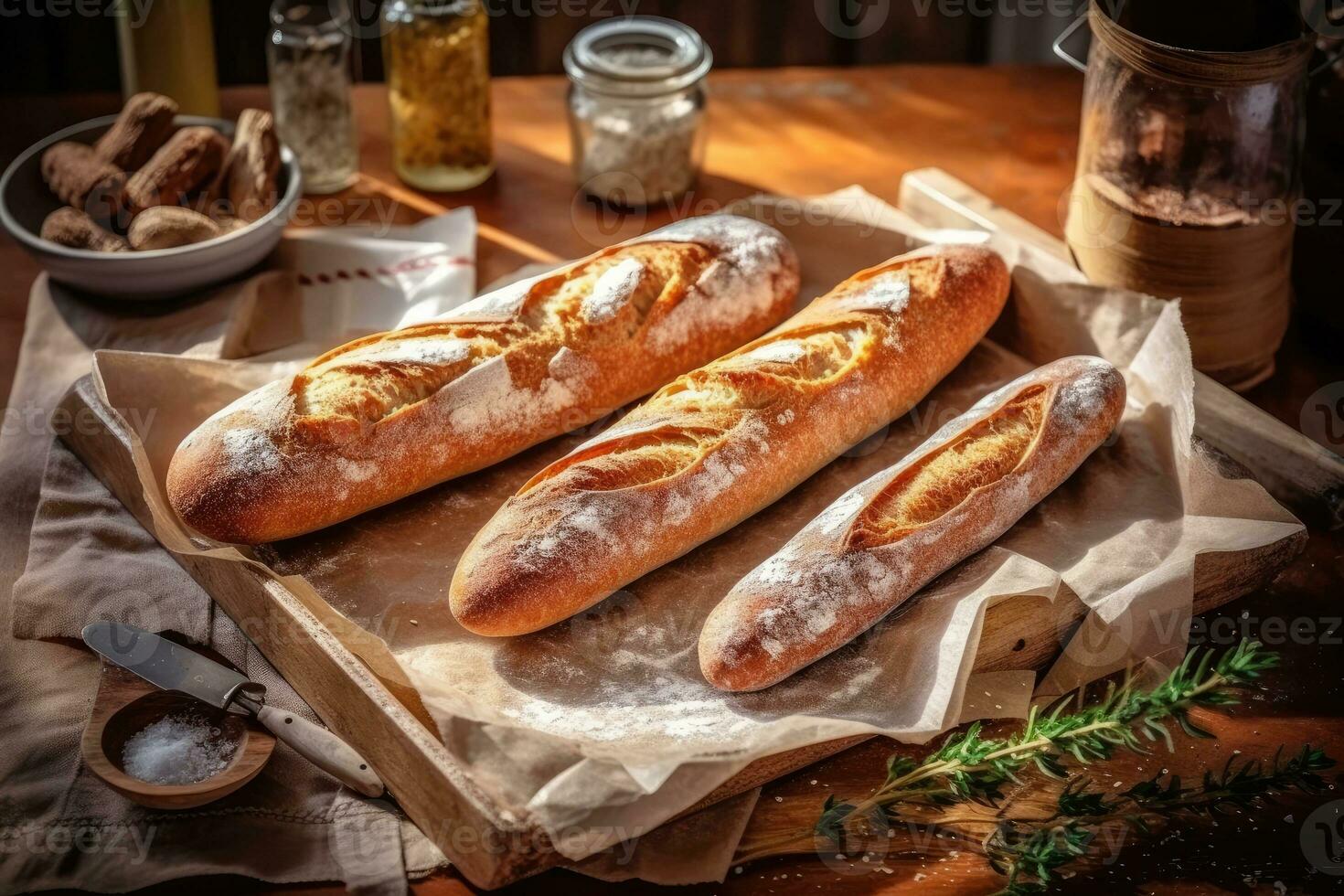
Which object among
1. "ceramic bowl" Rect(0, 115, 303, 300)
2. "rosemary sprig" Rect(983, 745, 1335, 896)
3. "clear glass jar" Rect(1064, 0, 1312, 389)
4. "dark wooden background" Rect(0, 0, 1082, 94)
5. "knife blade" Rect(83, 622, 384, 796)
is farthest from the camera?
"dark wooden background" Rect(0, 0, 1082, 94)

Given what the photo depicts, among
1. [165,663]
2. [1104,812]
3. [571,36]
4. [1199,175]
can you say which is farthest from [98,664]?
[571,36]

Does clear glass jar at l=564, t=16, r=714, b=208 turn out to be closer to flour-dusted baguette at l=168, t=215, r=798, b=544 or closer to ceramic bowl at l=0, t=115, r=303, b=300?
flour-dusted baguette at l=168, t=215, r=798, b=544

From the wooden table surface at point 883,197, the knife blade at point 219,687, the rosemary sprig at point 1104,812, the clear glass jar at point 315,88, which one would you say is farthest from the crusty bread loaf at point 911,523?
the clear glass jar at point 315,88

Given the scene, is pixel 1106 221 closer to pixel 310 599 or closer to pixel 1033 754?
pixel 1033 754

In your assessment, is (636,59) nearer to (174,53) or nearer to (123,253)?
(174,53)

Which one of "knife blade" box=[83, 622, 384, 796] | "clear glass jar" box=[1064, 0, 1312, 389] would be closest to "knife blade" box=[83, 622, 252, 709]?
"knife blade" box=[83, 622, 384, 796]
